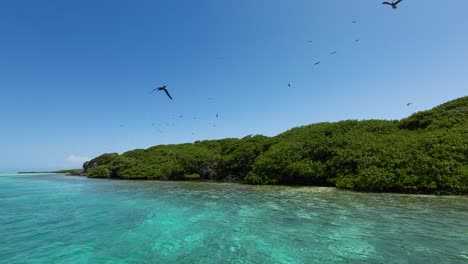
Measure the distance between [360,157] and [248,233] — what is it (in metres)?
15.6

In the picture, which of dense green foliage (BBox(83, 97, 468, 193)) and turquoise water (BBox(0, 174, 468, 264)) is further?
dense green foliage (BBox(83, 97, 468, 193))

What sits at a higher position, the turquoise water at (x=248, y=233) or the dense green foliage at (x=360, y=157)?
the dense green foliage at (x=360, y=157)

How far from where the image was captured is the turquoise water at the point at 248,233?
6836mm

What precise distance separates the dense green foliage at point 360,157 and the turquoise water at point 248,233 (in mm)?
3188

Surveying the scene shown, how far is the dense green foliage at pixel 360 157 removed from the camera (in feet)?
55.4

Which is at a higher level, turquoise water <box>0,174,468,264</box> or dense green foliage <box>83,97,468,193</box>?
dense green foliage <box>83,97,468,193</box>

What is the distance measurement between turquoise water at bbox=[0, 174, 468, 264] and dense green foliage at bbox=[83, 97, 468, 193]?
10.5 ft

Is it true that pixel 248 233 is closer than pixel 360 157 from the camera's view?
Yes

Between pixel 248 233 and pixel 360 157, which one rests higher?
pixel 360 157

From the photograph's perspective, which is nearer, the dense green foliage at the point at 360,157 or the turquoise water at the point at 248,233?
the turquoise water at the point at 248,233

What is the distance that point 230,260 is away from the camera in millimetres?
6617

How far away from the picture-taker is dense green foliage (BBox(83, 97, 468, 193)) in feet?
55.4

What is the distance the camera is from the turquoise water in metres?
6.84

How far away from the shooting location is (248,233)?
29.3ft
